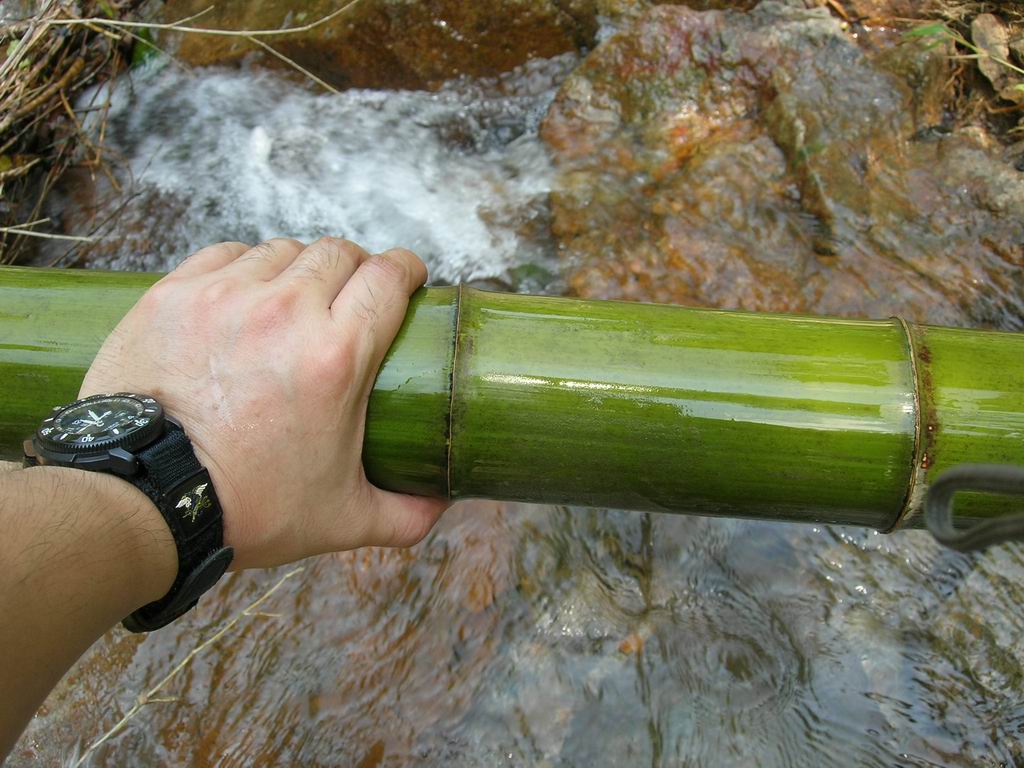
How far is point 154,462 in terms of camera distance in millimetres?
1319

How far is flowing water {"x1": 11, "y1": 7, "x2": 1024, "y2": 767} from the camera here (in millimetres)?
2453

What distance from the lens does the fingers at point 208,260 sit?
1.57m

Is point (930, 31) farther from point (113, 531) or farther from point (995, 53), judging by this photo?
point (113, 531)

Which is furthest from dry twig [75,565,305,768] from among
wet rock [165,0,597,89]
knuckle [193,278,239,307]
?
wet rock [165,0,597,89]

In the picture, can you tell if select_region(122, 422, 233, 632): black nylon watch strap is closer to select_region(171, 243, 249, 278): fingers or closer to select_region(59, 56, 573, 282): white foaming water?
select_region(171, 243, 249, 278): fingers

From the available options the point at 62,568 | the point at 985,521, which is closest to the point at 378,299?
the point at 62,568

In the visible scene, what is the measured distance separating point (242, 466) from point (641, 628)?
5.73 feet

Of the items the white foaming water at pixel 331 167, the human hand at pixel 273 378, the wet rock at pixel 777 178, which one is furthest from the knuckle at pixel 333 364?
the white foaming water at pixel 331 167

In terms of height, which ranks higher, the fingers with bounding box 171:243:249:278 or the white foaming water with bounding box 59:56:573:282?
the fingers with bounding box 171:243:249:278

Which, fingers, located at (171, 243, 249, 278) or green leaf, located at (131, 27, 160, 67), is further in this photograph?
green leaf, located at (131, 27, 160, 67)

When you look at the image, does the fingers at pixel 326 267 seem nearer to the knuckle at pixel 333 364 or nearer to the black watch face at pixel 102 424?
the knuckle at pixel 333 364

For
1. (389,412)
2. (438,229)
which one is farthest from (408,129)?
(389,412)

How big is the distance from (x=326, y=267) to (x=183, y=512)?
1.78 ft

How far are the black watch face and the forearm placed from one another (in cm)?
5
